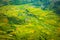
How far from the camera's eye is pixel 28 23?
4969 mm

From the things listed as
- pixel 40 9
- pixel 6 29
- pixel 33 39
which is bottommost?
pixel 33 39

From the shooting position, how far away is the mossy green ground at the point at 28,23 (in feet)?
15.0

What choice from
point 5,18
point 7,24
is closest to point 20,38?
point 7,24

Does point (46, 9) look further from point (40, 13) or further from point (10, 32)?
point (10, 32)

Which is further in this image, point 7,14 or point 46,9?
point 46,9

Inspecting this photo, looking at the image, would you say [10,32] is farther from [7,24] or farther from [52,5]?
[52,5]

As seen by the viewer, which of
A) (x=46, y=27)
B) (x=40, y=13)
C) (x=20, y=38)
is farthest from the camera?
(x=40, y=13)

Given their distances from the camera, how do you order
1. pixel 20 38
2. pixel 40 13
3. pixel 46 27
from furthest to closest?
pixel 40 13 < pixel 46 27 < pixel 20 38

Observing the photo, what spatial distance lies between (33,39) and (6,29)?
920 millimetres

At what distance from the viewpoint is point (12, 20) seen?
498cm

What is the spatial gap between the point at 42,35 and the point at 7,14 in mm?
1478

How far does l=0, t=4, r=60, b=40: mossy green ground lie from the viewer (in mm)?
4578

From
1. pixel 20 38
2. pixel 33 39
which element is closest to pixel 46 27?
pixel 33 39

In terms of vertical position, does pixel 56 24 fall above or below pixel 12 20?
below
